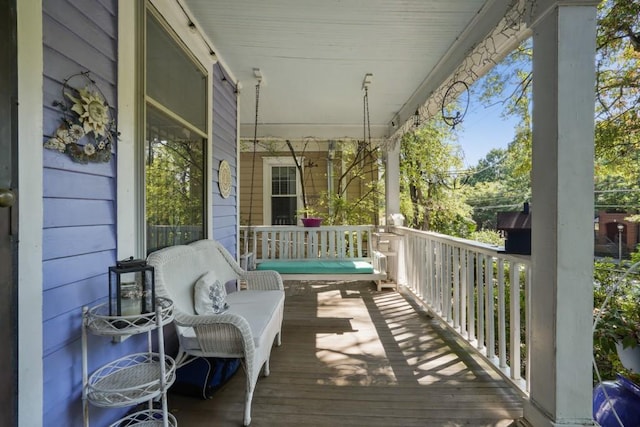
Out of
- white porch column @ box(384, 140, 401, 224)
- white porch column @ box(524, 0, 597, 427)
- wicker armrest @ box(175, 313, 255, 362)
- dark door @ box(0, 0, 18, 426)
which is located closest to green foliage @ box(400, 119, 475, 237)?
white porch column @ box(384, 140, 401, 224)

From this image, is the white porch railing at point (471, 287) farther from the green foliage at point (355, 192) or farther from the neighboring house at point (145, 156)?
the green foliage at point (355, 192)

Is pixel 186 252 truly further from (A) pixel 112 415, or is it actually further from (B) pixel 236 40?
(B) pixel 236 40

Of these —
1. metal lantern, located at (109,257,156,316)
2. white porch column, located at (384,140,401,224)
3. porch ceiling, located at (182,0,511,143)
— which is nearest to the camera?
metal lantern, located at (109,257,156,316)

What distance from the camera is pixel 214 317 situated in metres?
1.74

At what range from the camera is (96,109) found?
144cm

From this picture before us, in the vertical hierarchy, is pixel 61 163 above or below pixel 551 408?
above

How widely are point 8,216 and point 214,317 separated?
1.01 m

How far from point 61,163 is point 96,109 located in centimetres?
31

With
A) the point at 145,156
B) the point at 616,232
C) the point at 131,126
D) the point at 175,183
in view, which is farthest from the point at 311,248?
the point at 616,232

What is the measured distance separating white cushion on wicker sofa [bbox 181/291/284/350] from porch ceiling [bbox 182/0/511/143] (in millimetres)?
2156

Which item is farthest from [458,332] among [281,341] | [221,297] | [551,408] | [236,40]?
[236,40]

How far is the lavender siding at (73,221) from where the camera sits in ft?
4.08

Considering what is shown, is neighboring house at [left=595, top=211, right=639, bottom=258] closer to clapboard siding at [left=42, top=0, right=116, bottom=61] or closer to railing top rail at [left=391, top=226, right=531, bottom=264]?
railing top rail at [left=391, top=226, right=531, bottom=264]

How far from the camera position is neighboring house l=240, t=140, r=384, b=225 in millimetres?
6996
